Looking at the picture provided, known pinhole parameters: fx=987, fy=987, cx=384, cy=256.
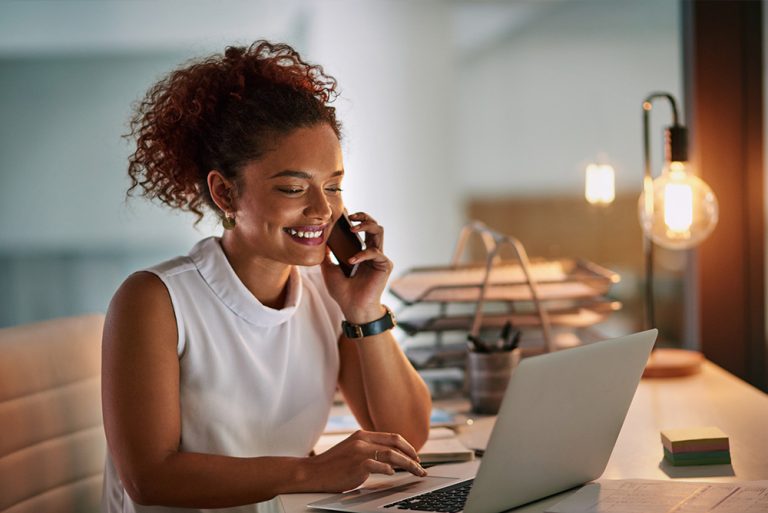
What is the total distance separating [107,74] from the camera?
235 cm

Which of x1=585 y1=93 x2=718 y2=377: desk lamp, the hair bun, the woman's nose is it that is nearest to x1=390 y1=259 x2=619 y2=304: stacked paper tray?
x1=585 y1=93 x2=718 y2=377: desk lamp

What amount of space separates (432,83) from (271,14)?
1.38 ft

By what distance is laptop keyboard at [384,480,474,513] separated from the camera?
3.85 feet

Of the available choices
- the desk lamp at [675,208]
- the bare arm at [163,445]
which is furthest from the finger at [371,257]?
the desk lamp at [675,208]

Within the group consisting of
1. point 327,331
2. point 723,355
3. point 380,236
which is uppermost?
point 380,236

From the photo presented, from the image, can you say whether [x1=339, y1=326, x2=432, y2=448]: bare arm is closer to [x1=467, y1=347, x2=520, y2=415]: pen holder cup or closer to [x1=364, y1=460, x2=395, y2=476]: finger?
[x1=467, y1=347, x2=520, y2=415]: pen holder cup

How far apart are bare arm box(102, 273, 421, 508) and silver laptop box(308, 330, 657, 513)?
0.18 feet

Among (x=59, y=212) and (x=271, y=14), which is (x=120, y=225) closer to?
(x=59, y=212)

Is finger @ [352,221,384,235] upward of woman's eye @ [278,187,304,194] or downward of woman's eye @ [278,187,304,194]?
downward

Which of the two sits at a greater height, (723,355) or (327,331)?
(327,331)

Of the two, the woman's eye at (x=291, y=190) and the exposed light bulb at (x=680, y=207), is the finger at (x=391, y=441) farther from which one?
the exposed light bulb at (x=680, y=207)

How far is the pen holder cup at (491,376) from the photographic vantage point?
1.82 meters

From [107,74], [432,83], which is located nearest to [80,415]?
[107,74]

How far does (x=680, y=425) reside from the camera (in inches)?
66.2
